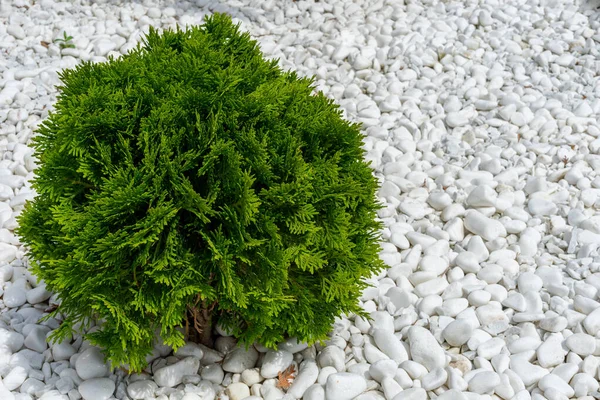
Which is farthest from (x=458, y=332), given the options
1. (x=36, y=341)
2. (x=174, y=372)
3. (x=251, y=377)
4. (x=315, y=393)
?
(x=36, y=341)

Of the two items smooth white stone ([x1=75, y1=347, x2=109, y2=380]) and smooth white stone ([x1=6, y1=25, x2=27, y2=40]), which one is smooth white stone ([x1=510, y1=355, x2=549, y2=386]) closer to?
smooth white stone ([x1=75, y1=347, x2=109, y2=380])

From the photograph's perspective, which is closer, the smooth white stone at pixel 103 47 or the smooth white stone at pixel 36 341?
the smooth white stone at pixel 36 341

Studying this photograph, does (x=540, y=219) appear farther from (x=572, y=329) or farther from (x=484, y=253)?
(x=572, y=329)

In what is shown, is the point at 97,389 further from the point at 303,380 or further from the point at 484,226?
the point at 484,226

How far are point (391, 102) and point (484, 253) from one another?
1.27m

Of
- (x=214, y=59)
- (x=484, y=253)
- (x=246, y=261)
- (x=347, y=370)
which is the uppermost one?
(x=214, y=59)

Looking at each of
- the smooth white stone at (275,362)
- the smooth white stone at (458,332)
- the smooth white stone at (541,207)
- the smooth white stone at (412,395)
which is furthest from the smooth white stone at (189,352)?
the smooth white stone at (541,207)

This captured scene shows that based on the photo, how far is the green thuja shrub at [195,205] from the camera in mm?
2029

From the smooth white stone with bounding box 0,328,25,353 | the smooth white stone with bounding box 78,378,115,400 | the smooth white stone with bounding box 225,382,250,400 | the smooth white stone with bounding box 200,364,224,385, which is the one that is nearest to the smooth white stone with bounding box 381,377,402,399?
the smooth white stone with bounding box 225,382,250,400

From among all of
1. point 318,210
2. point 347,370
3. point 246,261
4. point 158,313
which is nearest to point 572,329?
point 347,370

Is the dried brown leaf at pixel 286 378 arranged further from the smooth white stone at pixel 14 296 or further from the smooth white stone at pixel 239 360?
the smooth white stone at pixel 14 296

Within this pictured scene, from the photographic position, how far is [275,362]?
8.19ft

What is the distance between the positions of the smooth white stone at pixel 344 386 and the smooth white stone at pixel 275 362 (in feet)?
0.63

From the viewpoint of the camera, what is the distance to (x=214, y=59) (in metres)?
2.37
